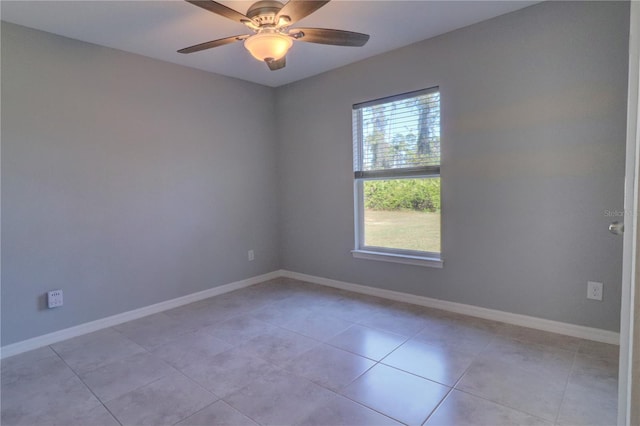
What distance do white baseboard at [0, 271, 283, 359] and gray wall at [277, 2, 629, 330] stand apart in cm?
173

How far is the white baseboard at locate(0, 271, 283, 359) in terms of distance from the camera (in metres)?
2.56

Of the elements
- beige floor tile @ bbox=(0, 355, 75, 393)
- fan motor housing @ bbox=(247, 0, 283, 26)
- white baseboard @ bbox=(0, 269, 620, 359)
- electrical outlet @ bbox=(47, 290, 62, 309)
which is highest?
fan motor housing @ bbox=(247, 0, 283, 26)

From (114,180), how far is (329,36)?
2233mm

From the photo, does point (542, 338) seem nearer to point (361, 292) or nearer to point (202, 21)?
point (361, 292)

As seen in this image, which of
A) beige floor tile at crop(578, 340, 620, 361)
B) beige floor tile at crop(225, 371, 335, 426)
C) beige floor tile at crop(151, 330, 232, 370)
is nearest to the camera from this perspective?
beige floor tile at crop(225, 371, 335, 426)

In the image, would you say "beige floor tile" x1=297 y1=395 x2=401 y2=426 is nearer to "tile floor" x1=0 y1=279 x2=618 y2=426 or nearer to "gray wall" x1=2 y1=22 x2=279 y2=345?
"tile floor" x1=0 y1=279 x2=618 y2=426

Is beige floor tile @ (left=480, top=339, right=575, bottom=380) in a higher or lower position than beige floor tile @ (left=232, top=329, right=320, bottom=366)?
higher

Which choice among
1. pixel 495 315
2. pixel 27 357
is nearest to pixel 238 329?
pixel 27 357

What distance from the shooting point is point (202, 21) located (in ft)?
8.39

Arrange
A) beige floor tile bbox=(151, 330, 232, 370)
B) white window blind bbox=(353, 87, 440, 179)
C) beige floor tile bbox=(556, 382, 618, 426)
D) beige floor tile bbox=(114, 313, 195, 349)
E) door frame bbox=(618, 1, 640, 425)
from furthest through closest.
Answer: white window blind bbox=(353, 87, 440, 179)
beige floor tile bbox=(114, 313, 195, 349)
beige floor tile bbox=(151, 330, 232, 370)
beige floor tile bbox=(556, 382, 618, 426)
door frame bbox=(618, 1, 640, 425)

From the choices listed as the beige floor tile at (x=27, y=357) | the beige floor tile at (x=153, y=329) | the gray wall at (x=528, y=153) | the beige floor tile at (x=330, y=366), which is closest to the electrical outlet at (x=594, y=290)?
the gray wall at (x=528, y=153)

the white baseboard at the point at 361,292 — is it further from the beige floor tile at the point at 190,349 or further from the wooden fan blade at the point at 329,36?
the wooden fan blade at the point at 329,36

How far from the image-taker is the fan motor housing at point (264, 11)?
201 centimetres

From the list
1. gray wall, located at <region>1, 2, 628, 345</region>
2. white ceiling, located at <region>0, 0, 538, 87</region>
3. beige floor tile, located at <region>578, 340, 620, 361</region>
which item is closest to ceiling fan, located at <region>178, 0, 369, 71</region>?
white ceiling, located at <region>0, 0, 538, 87</region>
